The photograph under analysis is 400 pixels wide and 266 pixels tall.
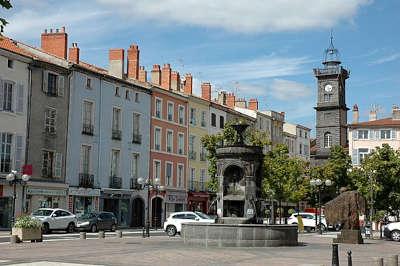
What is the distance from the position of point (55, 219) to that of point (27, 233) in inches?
461

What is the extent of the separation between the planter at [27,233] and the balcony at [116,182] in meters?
23.5

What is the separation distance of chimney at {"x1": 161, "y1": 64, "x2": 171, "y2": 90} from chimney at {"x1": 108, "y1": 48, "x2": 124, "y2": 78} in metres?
7.97

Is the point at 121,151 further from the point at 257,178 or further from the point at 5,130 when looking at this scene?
the point at 257,178

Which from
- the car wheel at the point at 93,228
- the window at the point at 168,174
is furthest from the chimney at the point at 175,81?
the car wheel at the point at 93,228

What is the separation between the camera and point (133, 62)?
5716 cm

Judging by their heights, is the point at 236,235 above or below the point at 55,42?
below

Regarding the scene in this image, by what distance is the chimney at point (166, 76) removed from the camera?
6166cm

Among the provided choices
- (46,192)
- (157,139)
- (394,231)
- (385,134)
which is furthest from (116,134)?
(385,134)

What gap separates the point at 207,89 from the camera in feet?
226

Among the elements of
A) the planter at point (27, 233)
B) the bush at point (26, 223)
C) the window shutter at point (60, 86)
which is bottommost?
the planter at point (27, 233)

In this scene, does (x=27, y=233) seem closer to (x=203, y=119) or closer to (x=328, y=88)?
(x=203, y=119)

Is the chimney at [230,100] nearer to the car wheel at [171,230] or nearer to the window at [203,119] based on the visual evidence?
the window at [203,119]

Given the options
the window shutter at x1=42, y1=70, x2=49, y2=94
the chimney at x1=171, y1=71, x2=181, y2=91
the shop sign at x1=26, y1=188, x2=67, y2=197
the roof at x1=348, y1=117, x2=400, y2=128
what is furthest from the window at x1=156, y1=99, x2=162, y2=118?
the roof at x1=348, y1=117, x2=400, y2=128

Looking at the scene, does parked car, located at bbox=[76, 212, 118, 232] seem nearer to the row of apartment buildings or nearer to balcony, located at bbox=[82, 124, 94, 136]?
the row of apartment buildings
